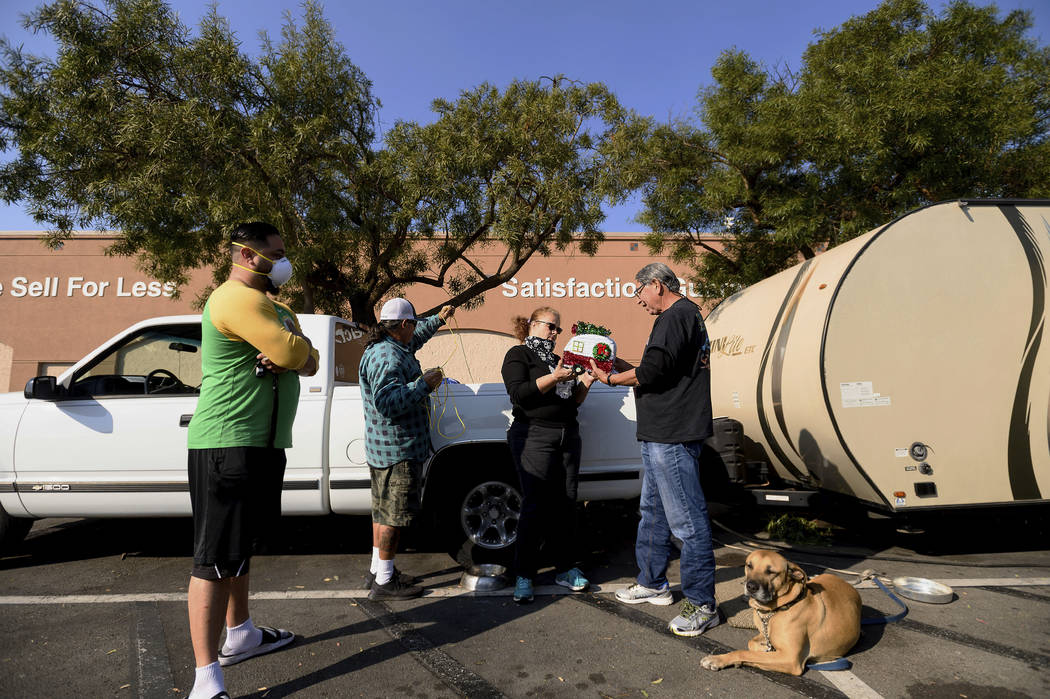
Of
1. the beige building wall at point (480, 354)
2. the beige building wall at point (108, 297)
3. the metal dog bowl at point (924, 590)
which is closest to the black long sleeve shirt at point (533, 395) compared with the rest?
the metal dog bowl at point (924, 590)

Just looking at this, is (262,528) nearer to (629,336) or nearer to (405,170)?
(405,170)

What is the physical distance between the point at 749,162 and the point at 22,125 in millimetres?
10683

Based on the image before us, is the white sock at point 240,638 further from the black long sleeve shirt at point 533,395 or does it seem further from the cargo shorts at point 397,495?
the black long sleeve shirt at point 533,395

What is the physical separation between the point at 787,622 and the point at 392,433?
2409mm

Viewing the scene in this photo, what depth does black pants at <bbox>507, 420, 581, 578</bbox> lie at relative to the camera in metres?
3.72

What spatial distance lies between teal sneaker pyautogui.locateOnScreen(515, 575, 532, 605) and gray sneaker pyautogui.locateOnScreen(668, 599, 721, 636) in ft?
2.88

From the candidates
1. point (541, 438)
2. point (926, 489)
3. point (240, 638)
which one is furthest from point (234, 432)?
point (926, 489)

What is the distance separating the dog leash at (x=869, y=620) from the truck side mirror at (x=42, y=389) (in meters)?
5.02

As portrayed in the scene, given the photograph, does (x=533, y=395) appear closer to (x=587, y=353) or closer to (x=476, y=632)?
(x=587, y=353)

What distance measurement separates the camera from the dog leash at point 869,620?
2840 millimetres

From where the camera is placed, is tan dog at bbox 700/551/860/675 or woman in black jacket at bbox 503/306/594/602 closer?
tan dog at bbox 700/551/860/675

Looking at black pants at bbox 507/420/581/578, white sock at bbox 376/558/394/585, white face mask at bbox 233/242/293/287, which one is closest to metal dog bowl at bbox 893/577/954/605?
black pants at bbox 507/420/581/578

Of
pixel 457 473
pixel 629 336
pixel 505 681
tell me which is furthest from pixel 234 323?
pixel 629 336

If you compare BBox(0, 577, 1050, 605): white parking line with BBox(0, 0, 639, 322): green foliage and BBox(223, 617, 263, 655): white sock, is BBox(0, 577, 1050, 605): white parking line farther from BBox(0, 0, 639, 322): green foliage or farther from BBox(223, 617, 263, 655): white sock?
BBox(0, 0, 639, 322): green foliage
